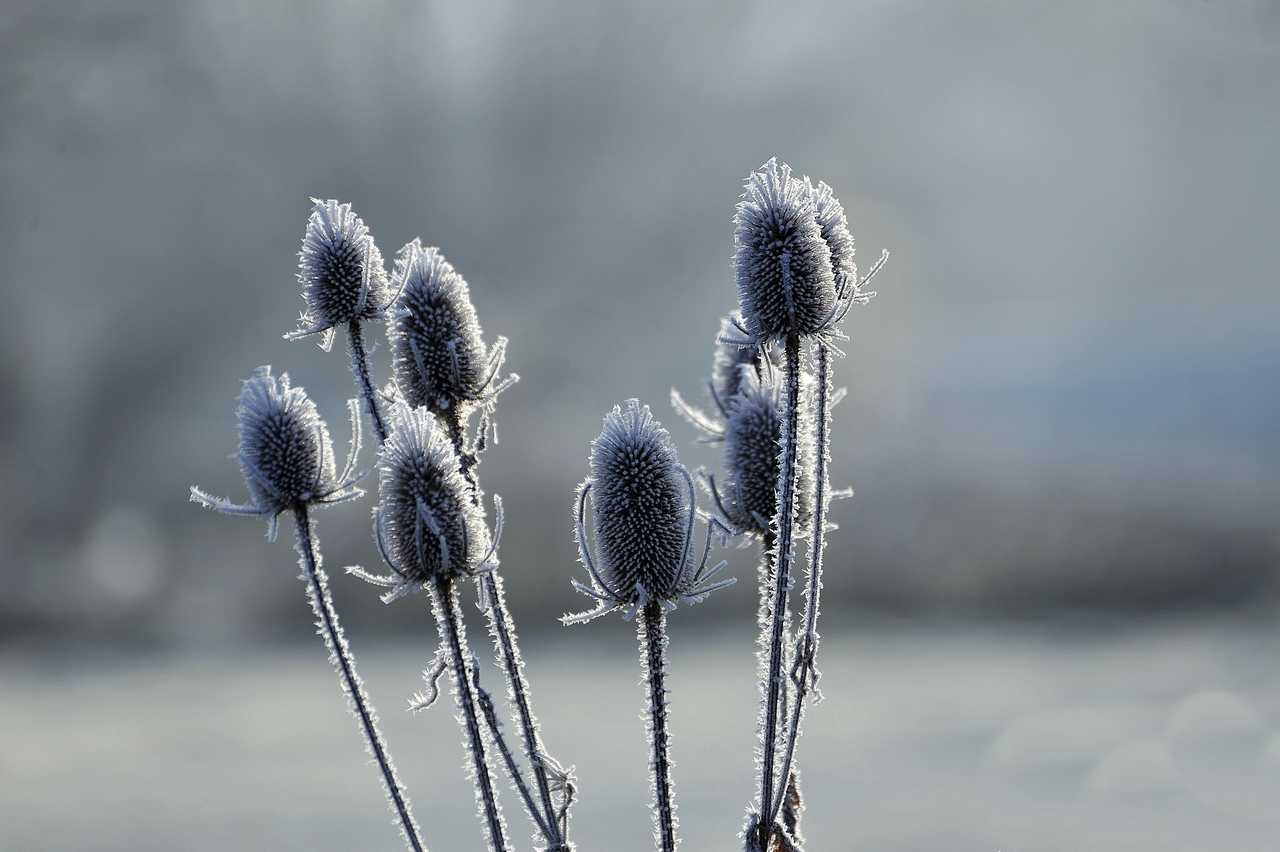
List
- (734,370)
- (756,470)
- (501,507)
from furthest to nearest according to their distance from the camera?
(734,370) < (756,470) < (501,507)

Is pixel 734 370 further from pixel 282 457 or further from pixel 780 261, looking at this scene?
pixel 282 457

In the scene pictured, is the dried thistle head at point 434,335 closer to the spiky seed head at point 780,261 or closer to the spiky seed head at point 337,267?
the spiky seed head at point 337,267

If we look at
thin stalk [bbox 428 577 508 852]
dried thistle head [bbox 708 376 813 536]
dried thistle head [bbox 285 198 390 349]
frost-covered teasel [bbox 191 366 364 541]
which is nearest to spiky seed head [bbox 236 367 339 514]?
frost-covered teasel [bbox 191 366 364 541]

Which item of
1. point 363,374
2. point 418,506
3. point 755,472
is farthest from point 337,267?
point 755,472

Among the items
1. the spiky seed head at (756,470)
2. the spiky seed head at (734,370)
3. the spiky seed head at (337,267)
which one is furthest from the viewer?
the spiky seed head at (734,370)

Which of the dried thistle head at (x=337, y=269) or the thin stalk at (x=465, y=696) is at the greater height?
the dried thistle head at (x=337, y=269)

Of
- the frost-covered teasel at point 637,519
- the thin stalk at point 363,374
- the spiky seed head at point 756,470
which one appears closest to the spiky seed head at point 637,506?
the frost-covered teasel at point 637,519

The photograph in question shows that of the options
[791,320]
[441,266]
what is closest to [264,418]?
[441,266]

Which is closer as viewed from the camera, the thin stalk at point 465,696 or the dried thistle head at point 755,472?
the thin stalk at point 465,696
